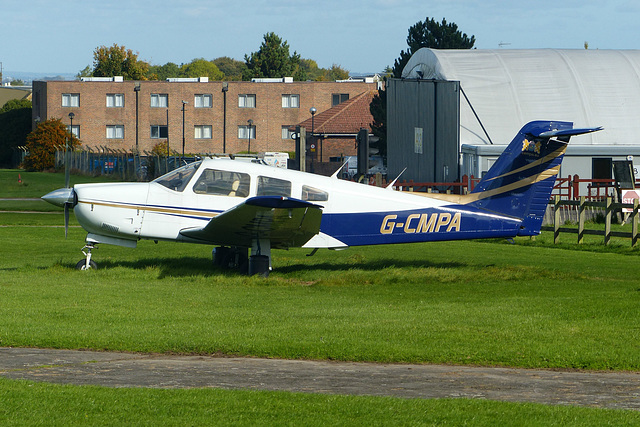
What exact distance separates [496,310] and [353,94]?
8403 cm

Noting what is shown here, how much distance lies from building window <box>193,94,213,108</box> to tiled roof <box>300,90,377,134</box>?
16.2 meters

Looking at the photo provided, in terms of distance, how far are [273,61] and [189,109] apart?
42.9m

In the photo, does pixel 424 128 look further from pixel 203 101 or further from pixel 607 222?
pixel 203 101

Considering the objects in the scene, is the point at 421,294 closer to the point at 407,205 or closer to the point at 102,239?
the point at 407,205

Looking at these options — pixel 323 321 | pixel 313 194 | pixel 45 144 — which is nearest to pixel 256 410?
pixel 323 321

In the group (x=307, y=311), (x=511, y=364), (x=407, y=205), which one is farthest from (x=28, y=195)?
Result: (x=511, y=364)

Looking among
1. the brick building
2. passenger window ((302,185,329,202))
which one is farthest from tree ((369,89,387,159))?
passenger window ((302,185,329,202))

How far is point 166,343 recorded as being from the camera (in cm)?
990

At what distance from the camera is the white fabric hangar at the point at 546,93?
37875 millimetres

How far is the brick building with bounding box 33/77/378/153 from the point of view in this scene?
91625 millimetres

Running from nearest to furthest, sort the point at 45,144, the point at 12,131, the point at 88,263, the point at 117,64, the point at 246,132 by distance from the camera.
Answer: the point at 88,263, the point at 45,144, the point at 246,132, the point at 12,131, the point at 117,64

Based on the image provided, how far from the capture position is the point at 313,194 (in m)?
16.4

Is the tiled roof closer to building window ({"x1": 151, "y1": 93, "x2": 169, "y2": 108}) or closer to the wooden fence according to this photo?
building window ({"x1": 151, "y1": 93, "x2": 169, "y2": 108})

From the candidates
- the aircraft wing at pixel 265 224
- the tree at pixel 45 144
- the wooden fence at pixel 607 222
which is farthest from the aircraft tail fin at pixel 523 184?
the tree at pixel 45 144
